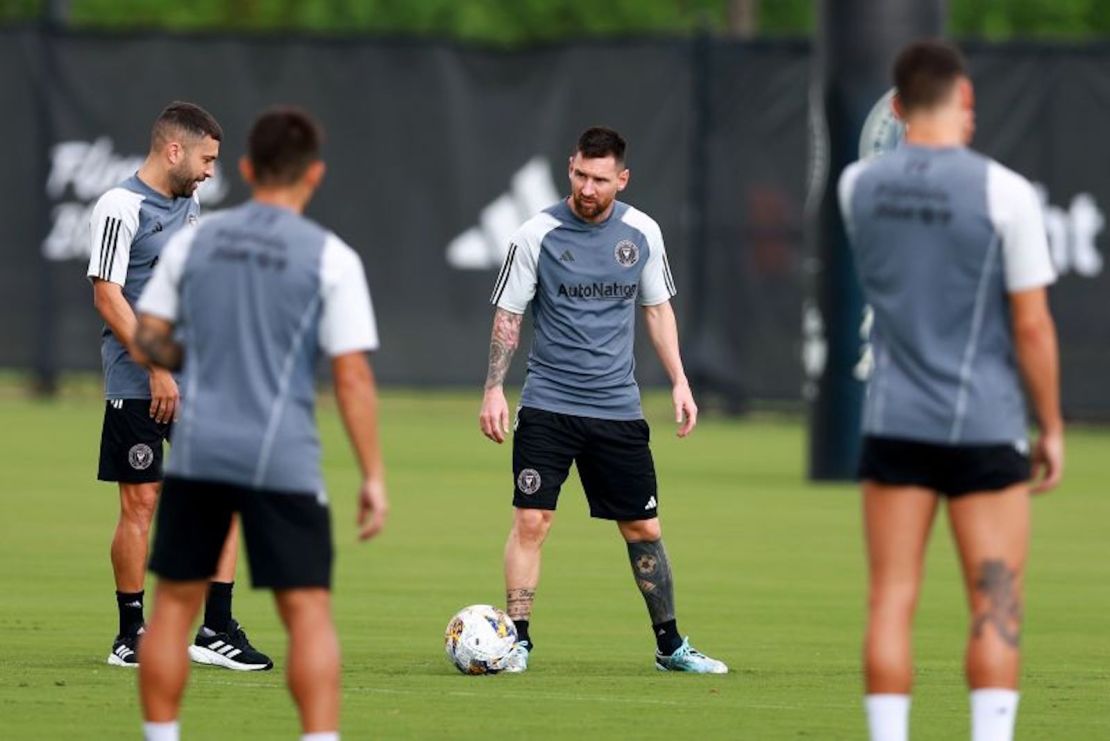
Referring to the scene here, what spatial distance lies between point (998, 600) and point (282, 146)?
240cm

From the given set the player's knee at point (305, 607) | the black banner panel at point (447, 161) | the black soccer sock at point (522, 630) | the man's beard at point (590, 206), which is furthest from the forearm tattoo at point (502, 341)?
the black banner panel at point (447, 161)

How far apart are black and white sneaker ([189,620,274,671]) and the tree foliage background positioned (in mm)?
29042

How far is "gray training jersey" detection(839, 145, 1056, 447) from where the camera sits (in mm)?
7305

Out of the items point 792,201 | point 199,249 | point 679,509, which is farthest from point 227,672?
point 792,201

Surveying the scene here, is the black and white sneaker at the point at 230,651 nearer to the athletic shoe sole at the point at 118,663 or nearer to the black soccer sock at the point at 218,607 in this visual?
the black soccer sock at the point at 218,607

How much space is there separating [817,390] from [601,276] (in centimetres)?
970

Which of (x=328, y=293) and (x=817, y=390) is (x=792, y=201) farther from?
Answer: (x=328, y=293)

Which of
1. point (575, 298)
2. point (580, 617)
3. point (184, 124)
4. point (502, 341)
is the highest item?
point (184, 124)

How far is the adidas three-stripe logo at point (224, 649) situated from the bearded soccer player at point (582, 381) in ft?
3.76

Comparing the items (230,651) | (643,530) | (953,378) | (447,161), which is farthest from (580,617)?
(447,161)

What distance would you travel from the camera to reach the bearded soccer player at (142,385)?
1030 centimetres

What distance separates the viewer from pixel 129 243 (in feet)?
33.9

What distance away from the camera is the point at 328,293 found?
23.6ft

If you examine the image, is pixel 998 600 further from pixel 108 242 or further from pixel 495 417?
pixel 108 242
